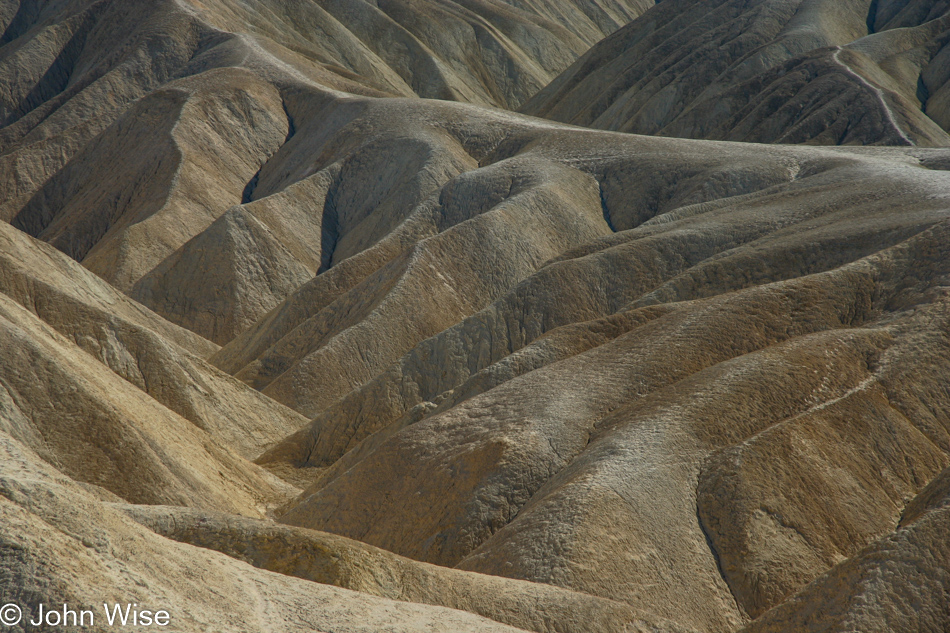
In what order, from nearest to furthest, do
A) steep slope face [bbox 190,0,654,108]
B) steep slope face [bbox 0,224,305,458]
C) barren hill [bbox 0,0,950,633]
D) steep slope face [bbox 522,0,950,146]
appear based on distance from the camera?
1. barren hill [bbox 0,0,950,633]
2. steep slope face [bbox 0,224,305,458]
3. steep slope face [bbox 522,0,950,146]
4. steep slope face [bbox 190,0,654,108]

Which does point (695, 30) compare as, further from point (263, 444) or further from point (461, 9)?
point (263, 444)

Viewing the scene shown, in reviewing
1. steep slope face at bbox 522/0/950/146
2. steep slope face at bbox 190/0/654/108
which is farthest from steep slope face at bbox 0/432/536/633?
steep slope face at bbox 190/0/654/108

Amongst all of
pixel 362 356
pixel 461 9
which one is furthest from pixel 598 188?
pixel 461 9

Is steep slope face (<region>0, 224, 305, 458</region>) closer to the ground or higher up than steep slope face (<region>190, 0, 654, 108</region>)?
closer to the ground

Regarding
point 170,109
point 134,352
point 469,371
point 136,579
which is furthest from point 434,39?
point 136,579

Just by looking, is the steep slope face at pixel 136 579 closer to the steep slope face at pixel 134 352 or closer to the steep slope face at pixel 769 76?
the steep slope face at pixel 134 352

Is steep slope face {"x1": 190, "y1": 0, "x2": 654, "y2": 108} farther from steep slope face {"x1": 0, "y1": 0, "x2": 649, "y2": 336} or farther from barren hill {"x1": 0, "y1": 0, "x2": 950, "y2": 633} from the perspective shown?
barren hill {"x1": 0, "y1": 0, "x2": 950, "y2": 633}

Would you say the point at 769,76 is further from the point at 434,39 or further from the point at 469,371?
the point at 469,371
